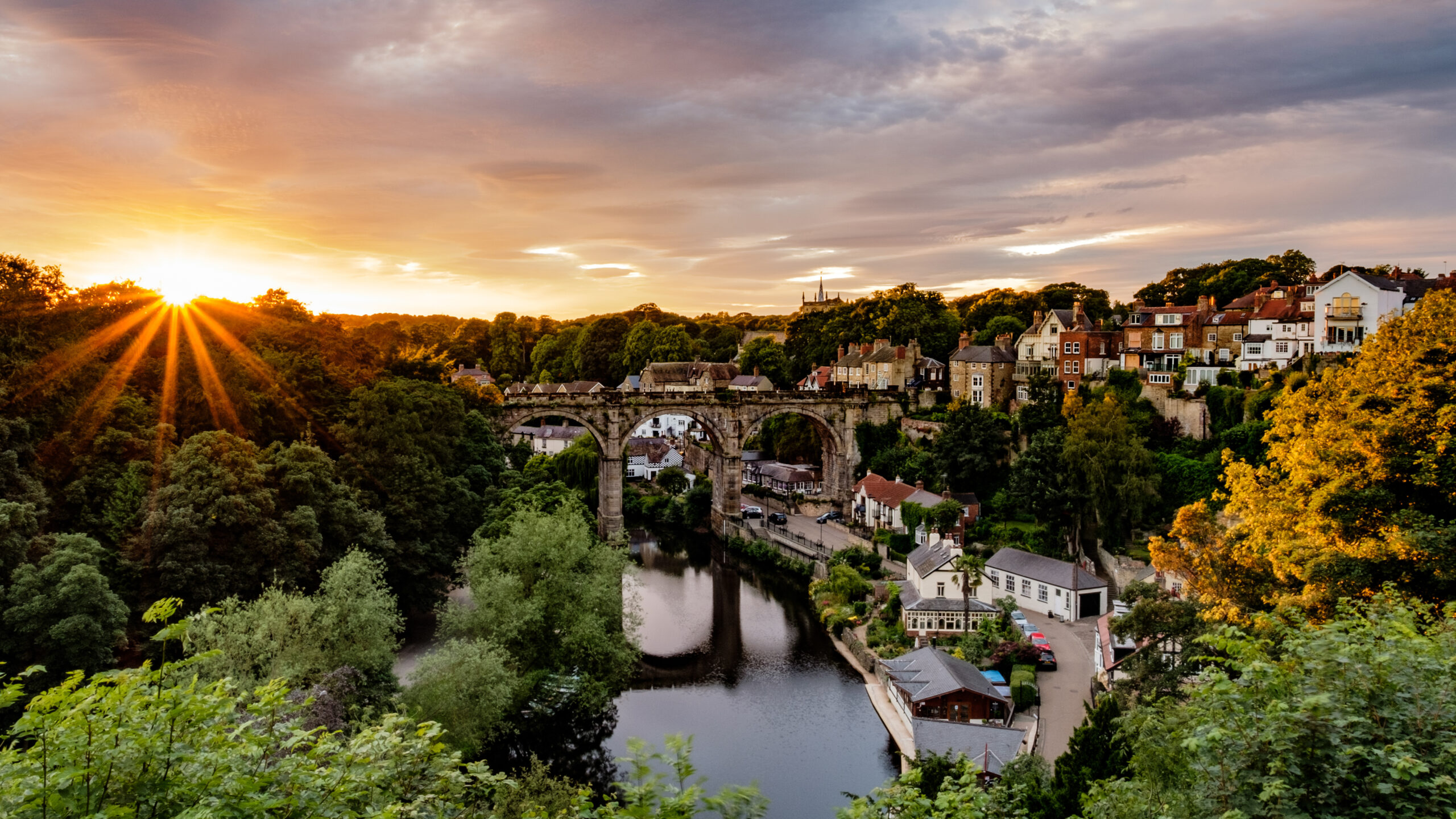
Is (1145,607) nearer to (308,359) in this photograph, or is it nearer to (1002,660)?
(1002,660)

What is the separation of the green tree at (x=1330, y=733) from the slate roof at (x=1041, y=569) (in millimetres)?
21746

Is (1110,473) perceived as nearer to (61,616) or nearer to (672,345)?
(61,616)

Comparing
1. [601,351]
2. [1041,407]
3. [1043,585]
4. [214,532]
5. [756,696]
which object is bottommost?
[756,696]

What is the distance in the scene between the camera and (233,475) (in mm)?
20266

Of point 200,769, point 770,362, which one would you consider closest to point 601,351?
point 770,362

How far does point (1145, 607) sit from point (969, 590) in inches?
397

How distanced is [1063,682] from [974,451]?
16959mm

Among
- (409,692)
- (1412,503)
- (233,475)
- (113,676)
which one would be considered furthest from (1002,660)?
(113,676)

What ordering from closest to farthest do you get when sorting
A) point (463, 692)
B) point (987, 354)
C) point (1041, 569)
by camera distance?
1. point (463, 692)
2. point (1041, 569)
3. point (987, 354)

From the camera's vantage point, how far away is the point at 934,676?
22.5 metres

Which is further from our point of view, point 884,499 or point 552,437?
point 552,437

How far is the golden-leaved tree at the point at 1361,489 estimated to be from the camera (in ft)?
44.3

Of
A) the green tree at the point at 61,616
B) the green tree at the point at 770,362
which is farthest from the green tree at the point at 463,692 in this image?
the green tree at the point at 770,362

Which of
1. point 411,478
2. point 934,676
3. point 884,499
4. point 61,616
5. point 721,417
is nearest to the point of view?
point 61,616
